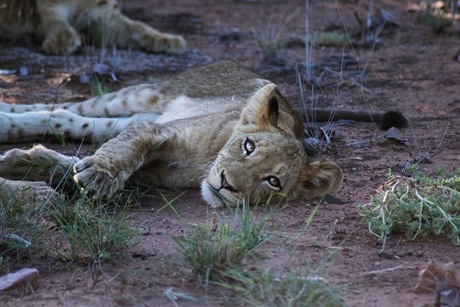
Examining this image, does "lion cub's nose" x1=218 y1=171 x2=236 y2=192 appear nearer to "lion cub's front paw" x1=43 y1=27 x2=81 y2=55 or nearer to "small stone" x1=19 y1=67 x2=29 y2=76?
"small stone" x1=19 y1=67 x2=29 y2=76

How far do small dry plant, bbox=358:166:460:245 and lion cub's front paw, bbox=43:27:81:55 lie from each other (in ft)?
15.1

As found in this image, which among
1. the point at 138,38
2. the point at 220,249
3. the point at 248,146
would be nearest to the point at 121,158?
the point at 248,146

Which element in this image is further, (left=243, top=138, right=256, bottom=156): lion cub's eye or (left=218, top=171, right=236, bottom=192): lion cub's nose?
(left=243, top=138, right=256, bottom=156): lion cub's eye

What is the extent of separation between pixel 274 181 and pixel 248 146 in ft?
0.71

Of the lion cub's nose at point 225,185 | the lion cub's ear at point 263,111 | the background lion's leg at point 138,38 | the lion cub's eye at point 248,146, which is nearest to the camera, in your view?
the lion cub's nose at point 225,185

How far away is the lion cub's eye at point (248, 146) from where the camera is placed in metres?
4.58

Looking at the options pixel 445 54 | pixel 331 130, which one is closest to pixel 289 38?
pixel 445 54

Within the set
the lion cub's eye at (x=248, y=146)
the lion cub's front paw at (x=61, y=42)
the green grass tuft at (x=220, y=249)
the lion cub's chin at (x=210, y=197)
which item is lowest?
the lion cub's front paw at (x=61, y=42)

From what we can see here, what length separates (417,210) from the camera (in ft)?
13.0

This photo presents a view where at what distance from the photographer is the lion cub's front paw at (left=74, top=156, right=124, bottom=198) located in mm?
4355

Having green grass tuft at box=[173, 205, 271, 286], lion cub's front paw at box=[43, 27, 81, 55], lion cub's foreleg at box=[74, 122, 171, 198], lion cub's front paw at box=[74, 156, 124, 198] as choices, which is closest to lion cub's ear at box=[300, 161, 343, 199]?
lion cub's foreleg at box=[74, 122, 171, 198]

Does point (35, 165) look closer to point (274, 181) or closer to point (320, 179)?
point (274, 181)

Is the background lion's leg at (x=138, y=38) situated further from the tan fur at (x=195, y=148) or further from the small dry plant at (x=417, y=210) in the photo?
the small dry plant at (x=417, y=210)

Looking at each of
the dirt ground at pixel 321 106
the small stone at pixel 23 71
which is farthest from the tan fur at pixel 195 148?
the small stone at pixel 23 71
